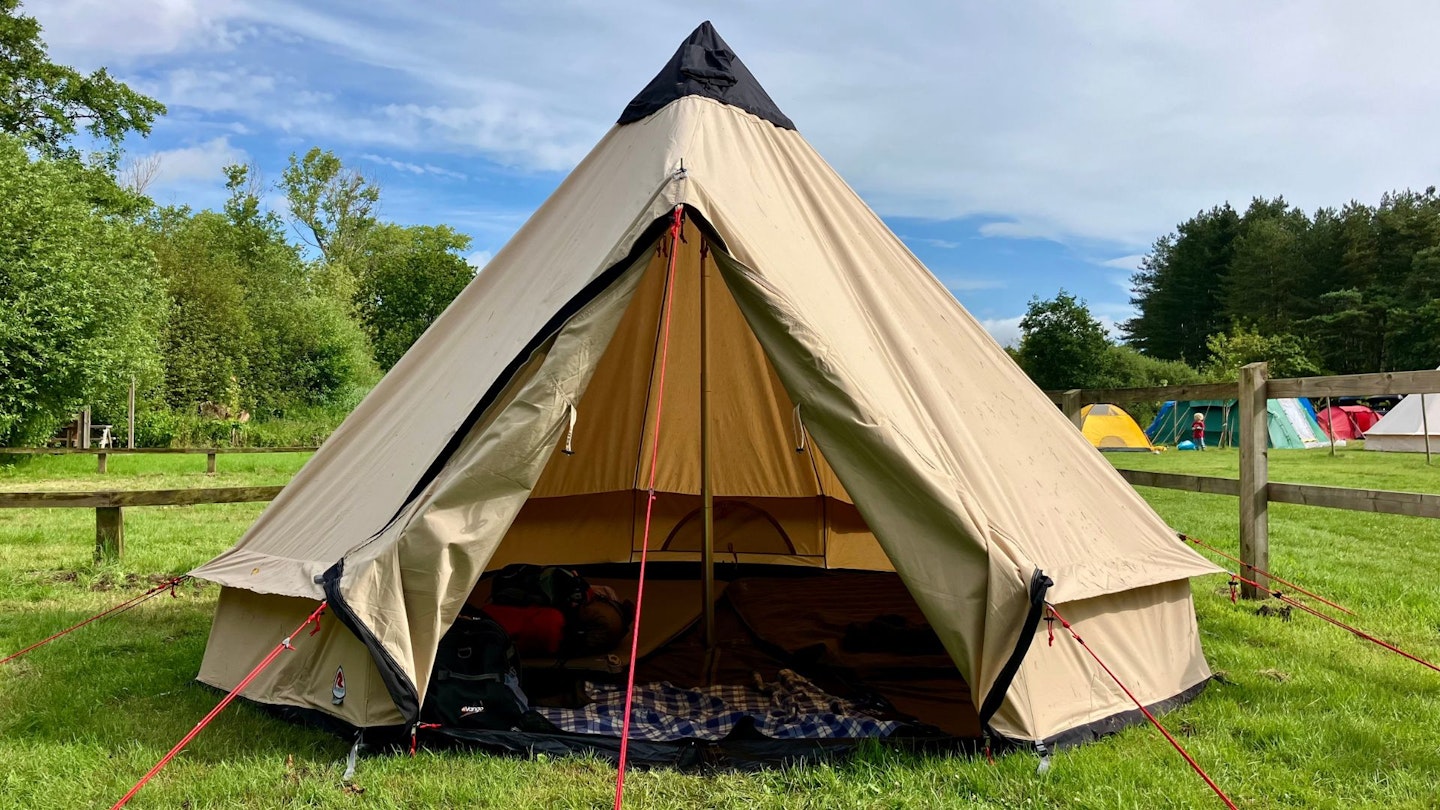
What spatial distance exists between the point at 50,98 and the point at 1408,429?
1057 inches

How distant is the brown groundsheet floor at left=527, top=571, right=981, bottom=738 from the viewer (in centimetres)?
347

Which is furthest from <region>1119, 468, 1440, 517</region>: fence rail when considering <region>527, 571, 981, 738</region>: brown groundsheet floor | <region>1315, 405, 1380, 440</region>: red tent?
<region>1315, 405, 1380, 440</region>: red tent

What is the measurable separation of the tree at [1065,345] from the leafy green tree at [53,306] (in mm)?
21872

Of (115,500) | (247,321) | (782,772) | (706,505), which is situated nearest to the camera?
(782,772)

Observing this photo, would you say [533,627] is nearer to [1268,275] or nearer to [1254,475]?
[1254,475]

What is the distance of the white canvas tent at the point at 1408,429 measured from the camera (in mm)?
15078

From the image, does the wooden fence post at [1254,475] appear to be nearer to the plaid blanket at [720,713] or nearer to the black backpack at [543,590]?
the plaid blanket at [720,713]

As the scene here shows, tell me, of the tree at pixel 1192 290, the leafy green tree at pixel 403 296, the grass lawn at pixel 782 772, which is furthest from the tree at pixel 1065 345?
the grass lawn at pixel 782 772

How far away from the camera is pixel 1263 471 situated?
4828mm

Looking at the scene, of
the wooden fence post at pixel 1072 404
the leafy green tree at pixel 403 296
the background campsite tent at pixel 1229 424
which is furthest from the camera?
the leafy green tree at pixel 403 296

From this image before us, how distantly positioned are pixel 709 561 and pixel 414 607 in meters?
1.36

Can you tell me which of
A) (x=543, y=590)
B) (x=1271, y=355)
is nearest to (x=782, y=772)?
(x=543, y=590)

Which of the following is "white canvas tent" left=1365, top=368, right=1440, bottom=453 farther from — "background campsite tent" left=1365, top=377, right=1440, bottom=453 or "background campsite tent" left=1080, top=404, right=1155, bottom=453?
"background campsite tent" left=1080, top=404, right=1155, bottom=453

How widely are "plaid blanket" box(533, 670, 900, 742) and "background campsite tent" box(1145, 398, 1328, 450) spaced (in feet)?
55.0
